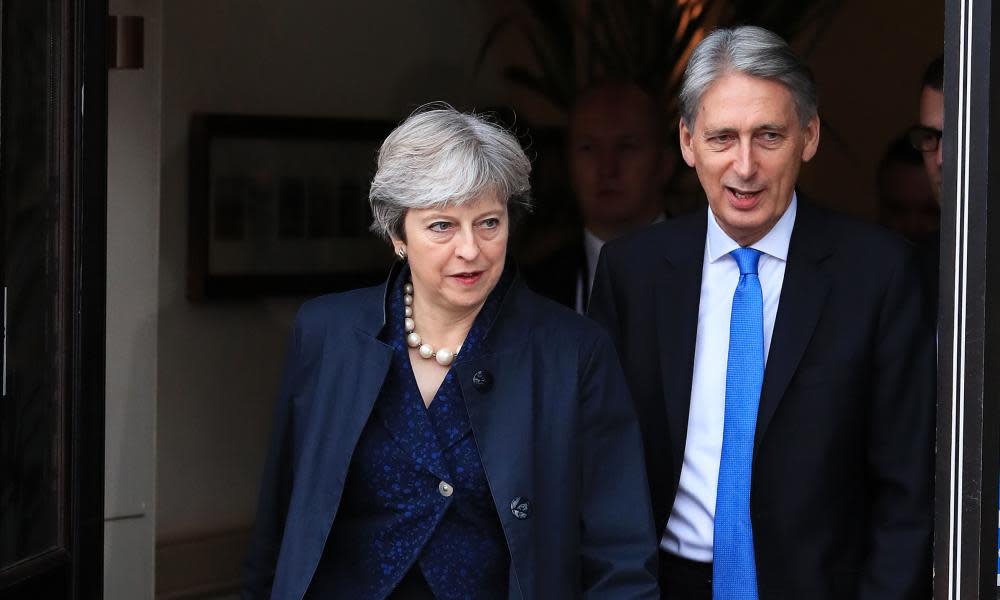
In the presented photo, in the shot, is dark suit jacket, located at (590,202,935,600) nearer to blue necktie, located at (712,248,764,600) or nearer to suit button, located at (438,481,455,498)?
blue necktie, located at (712,248,764,600)

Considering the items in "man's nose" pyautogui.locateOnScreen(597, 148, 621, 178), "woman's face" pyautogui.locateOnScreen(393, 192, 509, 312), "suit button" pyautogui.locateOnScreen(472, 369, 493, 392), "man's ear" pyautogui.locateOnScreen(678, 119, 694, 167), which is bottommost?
"suit button" pyautogui.locateOnScreen(472, 369, 493, 392)

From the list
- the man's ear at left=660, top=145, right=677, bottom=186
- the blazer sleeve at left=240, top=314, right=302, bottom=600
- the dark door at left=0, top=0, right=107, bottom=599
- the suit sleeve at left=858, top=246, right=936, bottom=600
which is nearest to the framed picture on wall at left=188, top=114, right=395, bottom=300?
the man's ear at left=660, top=145, right=677, bottom=186

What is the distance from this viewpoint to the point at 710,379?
2.53m

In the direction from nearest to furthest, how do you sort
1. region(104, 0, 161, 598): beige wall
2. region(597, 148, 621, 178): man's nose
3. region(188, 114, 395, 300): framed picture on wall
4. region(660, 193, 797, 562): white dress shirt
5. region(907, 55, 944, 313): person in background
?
region(660, 193, 797, 562): white dress shirt
region(907, 55, 944, 313): person in background
region(104, 0, 161, 598): beige wall
region(597, 148, 621, 178): man's nose
region(188, 114, 395, 300): framed picture on wall

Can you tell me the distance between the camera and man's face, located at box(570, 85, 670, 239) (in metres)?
4.05

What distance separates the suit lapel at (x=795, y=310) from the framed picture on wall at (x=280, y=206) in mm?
2390

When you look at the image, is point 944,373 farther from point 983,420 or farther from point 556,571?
point 556,571

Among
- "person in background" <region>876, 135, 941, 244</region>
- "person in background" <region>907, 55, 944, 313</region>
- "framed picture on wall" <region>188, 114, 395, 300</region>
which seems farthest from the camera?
"framed picture on wall" <region>188, 114, 395, 300</region>

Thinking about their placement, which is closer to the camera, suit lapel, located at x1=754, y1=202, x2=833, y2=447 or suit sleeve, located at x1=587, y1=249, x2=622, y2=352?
suit lapel, located at x1=754, y1=202, x2=833, y2=447

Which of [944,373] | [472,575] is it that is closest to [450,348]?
[472,575]

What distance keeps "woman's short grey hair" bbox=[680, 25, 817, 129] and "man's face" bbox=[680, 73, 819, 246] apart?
0.05 feet

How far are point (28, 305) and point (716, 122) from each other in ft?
4.20

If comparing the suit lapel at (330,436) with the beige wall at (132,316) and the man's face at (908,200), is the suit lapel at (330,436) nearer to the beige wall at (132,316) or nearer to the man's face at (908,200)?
the beige wall at (132,316)

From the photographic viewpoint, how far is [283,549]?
94.5 inches
